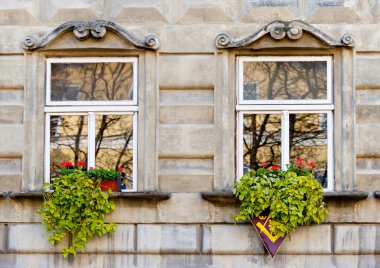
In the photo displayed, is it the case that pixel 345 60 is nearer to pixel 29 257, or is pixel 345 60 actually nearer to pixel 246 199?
pixel 246 199

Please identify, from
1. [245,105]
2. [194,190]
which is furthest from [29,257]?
[245,105]

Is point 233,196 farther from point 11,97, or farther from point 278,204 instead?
point 11,97

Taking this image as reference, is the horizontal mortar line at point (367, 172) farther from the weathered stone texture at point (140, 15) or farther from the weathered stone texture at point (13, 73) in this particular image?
the weathered stone texture at point (13, 73)

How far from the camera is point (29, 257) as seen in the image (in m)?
13.4

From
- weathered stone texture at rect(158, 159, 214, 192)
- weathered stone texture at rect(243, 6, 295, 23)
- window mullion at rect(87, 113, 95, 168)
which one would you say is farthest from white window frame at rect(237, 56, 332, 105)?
window mullion at rect(87, 113, 95, 168)

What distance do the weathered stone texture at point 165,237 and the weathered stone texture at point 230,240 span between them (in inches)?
5.7

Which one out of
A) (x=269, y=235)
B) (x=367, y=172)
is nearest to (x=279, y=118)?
(x=367, y=172)

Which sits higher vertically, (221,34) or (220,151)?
(221,34)

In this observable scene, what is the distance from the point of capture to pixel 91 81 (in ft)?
45.0

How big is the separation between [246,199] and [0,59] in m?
3.50

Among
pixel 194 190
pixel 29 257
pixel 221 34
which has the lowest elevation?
pixel 29 257

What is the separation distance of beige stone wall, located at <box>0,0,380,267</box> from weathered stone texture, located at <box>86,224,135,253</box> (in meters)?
0.01

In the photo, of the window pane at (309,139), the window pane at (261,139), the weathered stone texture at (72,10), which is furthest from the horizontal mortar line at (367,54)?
the weathered stone texture at (72,10)

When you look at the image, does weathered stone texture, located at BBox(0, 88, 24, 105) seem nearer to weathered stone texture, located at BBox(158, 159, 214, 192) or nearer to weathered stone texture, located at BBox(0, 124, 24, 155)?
weathered stone texture, located at BBox(0, 124, 24, 155)
